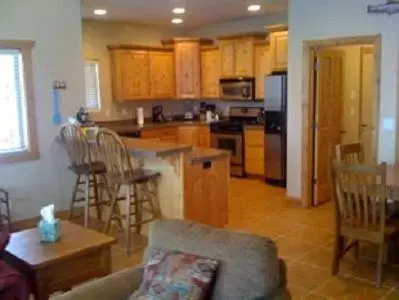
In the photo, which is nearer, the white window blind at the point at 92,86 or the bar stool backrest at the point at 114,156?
the bar stool backrest at the point at 114,156

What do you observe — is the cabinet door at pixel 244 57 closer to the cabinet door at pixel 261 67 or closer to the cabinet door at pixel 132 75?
the cabinet door at pixel 261 67

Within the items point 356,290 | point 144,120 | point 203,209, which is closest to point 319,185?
point 203,209

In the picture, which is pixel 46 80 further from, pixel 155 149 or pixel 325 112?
pixel 325 112

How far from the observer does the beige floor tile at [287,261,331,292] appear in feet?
12.2

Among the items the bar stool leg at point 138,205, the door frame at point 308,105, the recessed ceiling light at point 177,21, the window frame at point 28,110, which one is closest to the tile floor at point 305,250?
the bar stool leg at point 138,205

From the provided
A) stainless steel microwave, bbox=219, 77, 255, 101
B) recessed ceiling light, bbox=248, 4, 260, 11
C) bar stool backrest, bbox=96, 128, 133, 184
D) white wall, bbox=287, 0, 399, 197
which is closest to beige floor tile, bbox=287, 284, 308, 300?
bar stool backrest, bbox=96, 128, 133, 184

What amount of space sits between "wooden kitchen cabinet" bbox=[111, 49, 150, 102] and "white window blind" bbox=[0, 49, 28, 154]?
2811 millimetres

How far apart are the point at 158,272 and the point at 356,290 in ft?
6.98

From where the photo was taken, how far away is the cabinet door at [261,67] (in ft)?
25.1

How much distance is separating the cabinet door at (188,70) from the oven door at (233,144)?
3.65 feet

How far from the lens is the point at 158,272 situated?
6.93 feet

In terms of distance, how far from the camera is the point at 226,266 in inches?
80.3

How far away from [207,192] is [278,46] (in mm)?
3306

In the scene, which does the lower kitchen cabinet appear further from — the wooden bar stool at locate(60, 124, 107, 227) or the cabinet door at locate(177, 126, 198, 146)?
the cabinet door at locate(177, 126, 198, 146)
